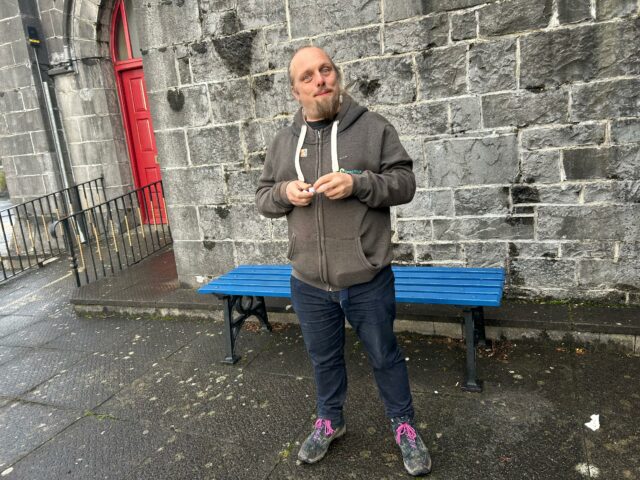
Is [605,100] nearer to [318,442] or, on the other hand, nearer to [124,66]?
[318,442]

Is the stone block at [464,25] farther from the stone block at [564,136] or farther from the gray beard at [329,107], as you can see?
the gray beard at [329,107]

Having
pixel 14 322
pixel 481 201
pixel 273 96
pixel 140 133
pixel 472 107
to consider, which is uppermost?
pixel 273 96

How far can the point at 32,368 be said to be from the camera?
4.31m

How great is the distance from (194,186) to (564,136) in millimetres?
3319

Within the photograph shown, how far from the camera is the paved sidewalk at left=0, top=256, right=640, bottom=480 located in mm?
2615

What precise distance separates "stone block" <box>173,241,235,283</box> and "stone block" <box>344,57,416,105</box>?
77.8 inches

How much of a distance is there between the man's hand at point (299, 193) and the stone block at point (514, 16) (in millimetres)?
A: 2347

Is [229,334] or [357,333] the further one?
[229,334]

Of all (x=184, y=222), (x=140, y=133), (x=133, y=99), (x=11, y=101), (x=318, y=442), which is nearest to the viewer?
(x=318, y=442)

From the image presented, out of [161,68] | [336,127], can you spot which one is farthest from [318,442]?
[161,68]

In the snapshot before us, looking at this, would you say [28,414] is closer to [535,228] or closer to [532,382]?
[532,382]

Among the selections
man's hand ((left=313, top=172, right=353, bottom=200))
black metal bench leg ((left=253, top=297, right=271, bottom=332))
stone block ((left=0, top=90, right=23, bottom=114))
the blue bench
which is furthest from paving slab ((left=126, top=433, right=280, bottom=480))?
stone block ((left=0, top=90, right=23, bottom=114))

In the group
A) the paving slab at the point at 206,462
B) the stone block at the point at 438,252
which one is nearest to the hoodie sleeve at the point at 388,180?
the paving slab at the point at 206,462

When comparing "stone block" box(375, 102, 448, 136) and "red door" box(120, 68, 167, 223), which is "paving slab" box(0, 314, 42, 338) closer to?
"red door" box(120, 68, 167, 223)
